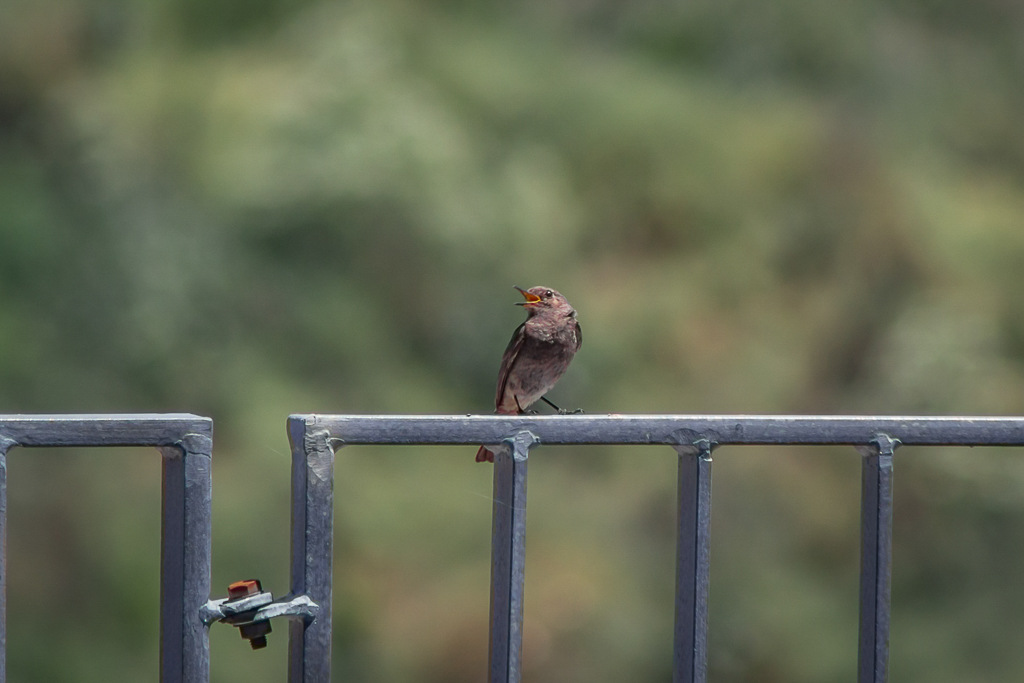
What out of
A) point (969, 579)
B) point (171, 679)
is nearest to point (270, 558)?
point (969, 579)

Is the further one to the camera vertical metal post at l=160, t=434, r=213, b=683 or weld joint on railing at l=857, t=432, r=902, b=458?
weld joint on railing at l=857, t=432, r=902, b=458

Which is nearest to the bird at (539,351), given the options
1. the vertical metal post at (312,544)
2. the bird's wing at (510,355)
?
the bird's wing at (510,355)

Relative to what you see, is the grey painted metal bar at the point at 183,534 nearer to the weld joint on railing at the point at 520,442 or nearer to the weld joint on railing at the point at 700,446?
the weld joint on railing at the point at 520,442

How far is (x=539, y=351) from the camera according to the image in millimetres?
3547

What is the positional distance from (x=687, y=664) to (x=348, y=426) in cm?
58

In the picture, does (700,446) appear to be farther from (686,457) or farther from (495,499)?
(495,499)

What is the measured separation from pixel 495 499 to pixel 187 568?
1.41 ft

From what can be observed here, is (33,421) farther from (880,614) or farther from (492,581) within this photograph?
(880,614)

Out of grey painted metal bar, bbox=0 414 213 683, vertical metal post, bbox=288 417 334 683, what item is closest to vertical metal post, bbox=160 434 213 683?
grey painted metal bar, bbox=0 414 213 683

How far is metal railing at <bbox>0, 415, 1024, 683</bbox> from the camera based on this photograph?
4.43 feet

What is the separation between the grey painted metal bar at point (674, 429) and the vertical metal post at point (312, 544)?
33 millimetres

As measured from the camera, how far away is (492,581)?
1457mm

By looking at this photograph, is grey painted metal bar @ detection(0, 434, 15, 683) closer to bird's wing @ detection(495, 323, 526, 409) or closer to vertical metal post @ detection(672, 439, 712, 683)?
vertical metal post @ detection(672, 439, 712, 683)

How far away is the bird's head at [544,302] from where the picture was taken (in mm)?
3654
